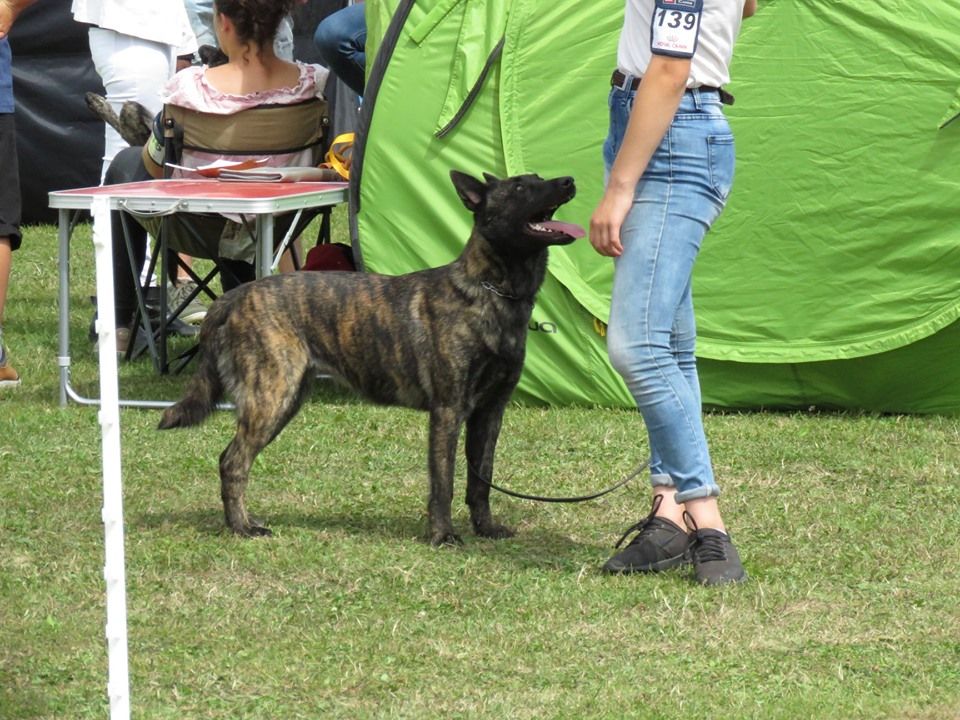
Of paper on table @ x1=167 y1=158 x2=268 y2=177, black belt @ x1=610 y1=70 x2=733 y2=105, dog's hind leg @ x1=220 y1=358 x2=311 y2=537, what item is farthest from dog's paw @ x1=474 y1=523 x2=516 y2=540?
paper on table @ x1=167 y1=158 x2=268 y2=177

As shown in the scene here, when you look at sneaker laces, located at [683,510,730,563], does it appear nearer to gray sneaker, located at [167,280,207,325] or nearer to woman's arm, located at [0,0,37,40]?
woman's arm, located at [0,0,37,40]

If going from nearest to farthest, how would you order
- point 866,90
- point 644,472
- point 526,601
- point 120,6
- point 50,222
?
point 526,601
point 644,472
point 866,90
point 120,6
point 50,222

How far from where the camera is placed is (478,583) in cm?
403

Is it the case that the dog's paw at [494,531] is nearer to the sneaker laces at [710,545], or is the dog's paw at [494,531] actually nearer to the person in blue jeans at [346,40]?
the sneaker laces at [710,545]

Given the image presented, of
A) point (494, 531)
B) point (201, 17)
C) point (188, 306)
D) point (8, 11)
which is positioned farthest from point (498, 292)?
point (201, 17)

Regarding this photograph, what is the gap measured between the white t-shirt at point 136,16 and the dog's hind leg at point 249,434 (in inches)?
133

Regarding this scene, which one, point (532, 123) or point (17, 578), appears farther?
point (532, 123)

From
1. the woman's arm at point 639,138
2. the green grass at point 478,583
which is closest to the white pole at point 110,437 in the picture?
the green grass at point 478,583

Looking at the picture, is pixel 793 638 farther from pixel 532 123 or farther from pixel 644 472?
pixel 532 123

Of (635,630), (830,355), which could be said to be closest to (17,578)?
(635,630)

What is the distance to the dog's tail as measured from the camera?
4613 mm

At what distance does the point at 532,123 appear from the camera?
5.95 meters

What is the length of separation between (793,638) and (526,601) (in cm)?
66

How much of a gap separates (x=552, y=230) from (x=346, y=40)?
2719mm
